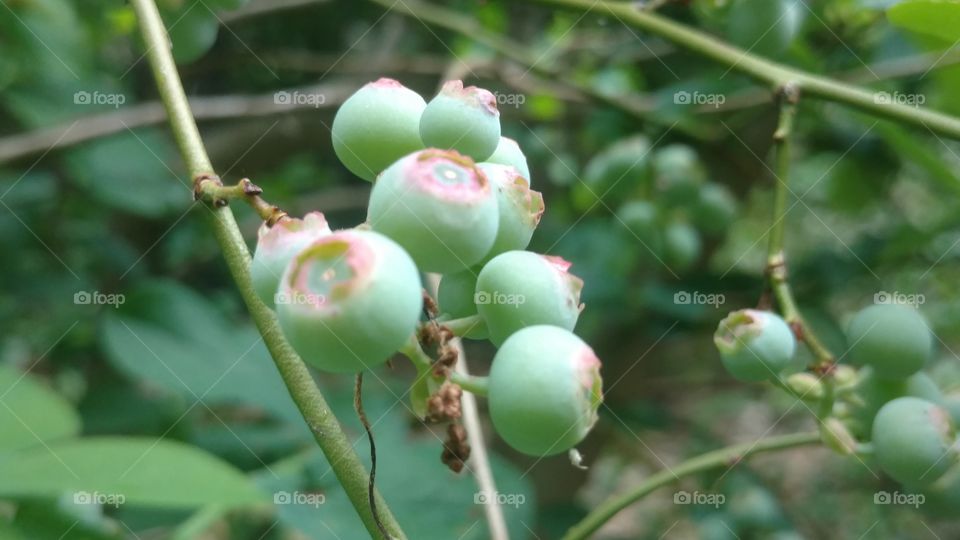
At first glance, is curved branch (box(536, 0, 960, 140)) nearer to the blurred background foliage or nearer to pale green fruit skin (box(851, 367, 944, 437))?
the blurred background foliage

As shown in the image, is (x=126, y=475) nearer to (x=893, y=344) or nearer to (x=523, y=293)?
(x=523, y=293)

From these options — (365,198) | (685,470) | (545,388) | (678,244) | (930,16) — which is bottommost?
(545,388)

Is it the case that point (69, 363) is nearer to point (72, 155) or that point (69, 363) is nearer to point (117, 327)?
point (72, 155)

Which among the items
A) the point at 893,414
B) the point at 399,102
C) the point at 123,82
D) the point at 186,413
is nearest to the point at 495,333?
the point at 399,102

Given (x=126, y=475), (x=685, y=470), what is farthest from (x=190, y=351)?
(x=685, y=470)

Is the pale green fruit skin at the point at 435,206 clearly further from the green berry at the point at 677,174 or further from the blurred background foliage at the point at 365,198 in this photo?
the green berry at the point at 677,174

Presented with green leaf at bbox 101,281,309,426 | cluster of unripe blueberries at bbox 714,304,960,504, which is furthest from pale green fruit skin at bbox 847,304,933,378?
green leaf at bbox 101,281,309,426

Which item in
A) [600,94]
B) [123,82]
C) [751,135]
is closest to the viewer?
[600,94]
